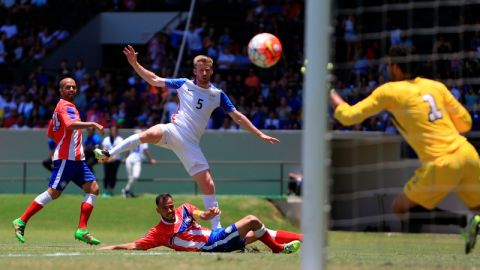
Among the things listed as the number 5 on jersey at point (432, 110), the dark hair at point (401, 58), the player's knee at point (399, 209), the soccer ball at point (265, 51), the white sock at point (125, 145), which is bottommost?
the player's knee at point (399, 209)

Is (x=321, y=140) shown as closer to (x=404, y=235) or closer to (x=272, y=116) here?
(x=404, y=235)

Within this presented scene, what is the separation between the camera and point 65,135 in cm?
1558

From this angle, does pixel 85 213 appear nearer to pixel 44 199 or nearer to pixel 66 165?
pixel 44 199

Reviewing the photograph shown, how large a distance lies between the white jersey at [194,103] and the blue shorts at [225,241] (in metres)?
2.40

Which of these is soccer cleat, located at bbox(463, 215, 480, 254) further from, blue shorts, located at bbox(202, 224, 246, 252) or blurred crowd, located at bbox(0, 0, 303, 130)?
blurred crowd, located at bbox(0, 0, 303, 130)

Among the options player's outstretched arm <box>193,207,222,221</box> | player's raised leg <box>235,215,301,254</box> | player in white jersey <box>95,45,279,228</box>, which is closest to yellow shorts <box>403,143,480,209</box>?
player's raised leg <box>235,215,301,254</box>

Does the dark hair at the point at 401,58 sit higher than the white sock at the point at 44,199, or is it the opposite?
the dark hair at the point at 401,58

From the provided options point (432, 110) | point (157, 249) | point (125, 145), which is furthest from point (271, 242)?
point (432, 110)

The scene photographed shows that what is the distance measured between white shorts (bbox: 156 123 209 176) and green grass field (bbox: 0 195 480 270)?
132 centimetres

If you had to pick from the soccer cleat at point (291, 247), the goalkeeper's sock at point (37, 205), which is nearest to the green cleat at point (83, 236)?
the goalkeeper's sock at point (37, 205)

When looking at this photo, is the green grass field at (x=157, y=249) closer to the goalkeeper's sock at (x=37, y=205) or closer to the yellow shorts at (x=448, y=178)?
the goalkeeper's sock at (x=37, y=205)

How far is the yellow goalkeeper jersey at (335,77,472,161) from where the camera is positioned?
10672 millimetres

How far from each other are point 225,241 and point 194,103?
284 cm

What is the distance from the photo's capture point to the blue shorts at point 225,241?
1280 cm
